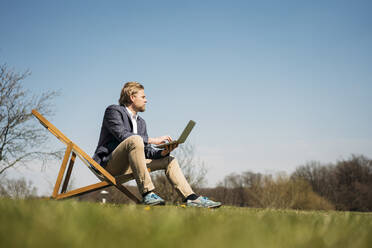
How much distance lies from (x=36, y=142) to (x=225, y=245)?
40.1ft

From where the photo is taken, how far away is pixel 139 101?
4.35 metres

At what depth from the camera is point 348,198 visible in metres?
38.9

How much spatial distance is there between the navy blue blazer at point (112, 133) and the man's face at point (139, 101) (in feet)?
0.70

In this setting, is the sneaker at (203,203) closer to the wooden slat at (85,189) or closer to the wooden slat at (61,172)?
the wooden slat at (85,189)

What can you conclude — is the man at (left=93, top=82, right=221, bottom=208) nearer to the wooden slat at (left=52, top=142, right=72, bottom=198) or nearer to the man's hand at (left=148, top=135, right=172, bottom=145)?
the man's hand at (left=148, top=135, right=172, bottom=145)

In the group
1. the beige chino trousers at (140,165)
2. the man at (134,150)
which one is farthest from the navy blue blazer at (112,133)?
the beige chino trousers at (140,165)

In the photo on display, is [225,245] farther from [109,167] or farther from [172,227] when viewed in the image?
[109,167]

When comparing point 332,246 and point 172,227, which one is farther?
point 172,227

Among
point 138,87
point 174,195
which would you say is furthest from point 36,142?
point 138,87

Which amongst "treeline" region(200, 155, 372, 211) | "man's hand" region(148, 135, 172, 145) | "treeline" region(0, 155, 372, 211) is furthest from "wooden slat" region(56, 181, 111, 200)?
"treeline" region(200, 155, 372, 211)

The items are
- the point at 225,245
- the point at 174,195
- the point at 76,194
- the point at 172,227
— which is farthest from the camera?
the point at 174,195

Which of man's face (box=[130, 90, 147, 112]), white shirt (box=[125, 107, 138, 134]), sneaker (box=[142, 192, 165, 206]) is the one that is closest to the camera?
sneaker (box=[142, 192, 165, 206])

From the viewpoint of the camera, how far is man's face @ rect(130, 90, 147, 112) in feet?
14.2

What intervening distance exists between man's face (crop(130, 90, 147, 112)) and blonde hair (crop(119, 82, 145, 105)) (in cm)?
5
